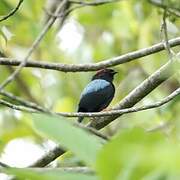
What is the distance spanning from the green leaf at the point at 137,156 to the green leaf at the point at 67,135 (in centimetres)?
3

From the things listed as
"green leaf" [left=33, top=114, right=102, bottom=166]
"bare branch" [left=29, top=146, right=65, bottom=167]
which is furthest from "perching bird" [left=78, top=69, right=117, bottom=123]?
"green leaf" [left=33, top=114, right=102, bottom=166]

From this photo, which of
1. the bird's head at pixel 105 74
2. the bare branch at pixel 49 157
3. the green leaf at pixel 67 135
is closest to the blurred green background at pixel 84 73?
the bird's head at pixel 105 74

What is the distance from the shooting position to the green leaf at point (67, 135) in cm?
92

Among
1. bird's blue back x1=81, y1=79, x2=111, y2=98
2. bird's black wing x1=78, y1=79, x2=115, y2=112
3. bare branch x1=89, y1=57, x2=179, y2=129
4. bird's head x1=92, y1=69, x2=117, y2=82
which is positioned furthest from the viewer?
bird's head x1=92, y1=69, x2=117, y2=82

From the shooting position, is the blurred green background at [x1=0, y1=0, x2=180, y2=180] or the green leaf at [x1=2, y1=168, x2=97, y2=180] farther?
the blurred green background at [x1=0, y1=0, x2=180, y2=180]

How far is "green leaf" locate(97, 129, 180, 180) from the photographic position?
87 centimetres

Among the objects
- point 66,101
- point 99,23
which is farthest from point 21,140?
point 99,23

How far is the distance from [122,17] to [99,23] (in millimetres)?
230

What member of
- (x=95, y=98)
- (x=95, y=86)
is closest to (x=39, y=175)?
(x=95, y=98)

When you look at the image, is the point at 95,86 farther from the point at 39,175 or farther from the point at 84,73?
the point at 39,175

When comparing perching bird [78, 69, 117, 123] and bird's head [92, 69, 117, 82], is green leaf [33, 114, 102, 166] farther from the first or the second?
bird's head [92, 69, 117, 82]

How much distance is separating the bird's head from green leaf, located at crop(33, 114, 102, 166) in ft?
13.6

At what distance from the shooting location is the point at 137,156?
88cm

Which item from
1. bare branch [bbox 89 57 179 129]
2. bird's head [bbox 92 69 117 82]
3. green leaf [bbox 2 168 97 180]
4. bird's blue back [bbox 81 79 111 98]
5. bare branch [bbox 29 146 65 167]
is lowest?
green leaf [bbox 2 168 97 180]
